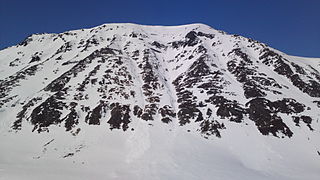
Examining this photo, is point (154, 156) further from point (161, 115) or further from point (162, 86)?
point (162, 86)

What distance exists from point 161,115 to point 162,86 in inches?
588

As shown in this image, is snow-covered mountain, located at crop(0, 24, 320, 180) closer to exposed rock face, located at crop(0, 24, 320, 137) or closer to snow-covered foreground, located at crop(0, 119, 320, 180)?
snow-covered foreground, located at crop(0, 119, 320, 180)

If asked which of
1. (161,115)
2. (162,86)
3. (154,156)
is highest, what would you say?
(162,86)

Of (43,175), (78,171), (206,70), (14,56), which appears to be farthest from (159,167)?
(14,56)

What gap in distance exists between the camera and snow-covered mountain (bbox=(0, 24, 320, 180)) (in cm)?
3072

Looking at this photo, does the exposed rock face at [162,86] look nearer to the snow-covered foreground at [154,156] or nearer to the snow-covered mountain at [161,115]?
the snow-covered mountain at [161,115]

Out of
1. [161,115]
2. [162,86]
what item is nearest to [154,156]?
[161,115]

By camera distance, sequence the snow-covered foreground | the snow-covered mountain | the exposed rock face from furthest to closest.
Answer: the exposed rock face
the snow-covered mountain
the snow-covered foreground

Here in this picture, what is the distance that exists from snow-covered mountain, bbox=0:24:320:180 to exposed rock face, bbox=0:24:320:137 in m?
0.28

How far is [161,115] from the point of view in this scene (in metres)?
47.9

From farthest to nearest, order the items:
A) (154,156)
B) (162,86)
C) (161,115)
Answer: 1. (162,86)
2. (161,115)
3. (154,156)

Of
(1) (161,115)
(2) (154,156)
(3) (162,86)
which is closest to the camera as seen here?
(2) (154,156)

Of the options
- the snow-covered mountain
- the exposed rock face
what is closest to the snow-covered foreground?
the snow-covered mountain

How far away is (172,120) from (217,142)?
1106cm
